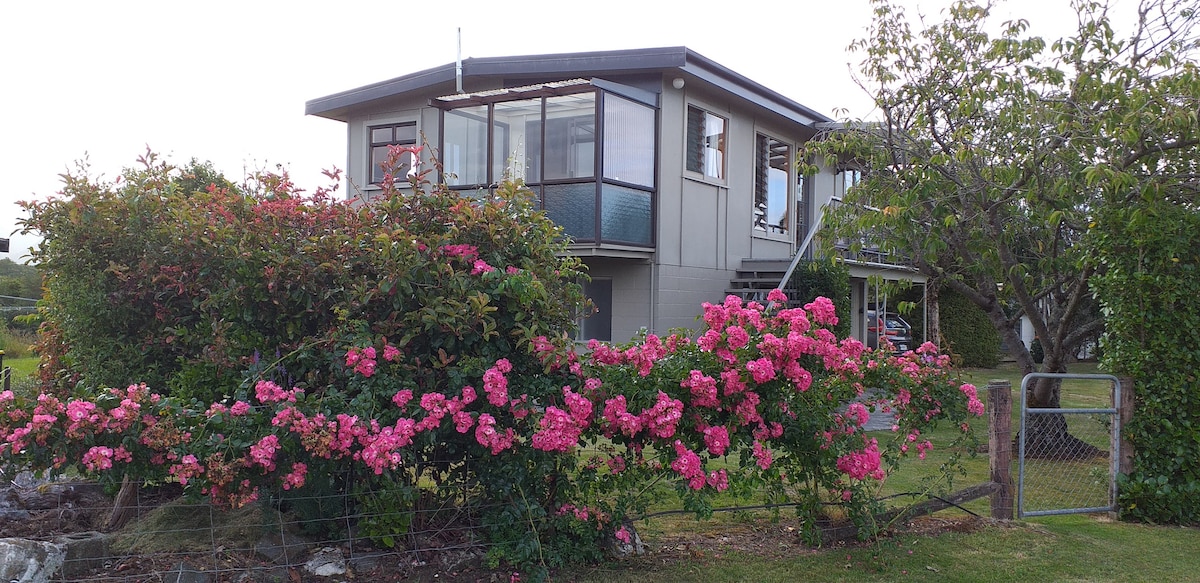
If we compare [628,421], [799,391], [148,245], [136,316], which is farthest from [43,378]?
[799,391]

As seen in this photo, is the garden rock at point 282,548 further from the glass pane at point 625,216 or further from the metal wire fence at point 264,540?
the glass pane at point 625,216

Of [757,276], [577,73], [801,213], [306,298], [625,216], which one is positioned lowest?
[306,298]

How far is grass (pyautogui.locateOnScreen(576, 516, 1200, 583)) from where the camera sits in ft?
16.7

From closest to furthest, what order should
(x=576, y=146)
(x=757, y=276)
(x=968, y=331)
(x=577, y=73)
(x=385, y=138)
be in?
(x=576, y=146), (x=577, y=73), (x=757, y=276), (x=385, y=138), (x=968, y=331)

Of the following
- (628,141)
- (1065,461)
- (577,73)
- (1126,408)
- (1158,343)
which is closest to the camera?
(1158,343)

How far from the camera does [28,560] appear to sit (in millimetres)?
4324

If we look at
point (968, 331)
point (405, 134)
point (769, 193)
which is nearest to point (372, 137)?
point (405, 134)

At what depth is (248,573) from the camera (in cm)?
460

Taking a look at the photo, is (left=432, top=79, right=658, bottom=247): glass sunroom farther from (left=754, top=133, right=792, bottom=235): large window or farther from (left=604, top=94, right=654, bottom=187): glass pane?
(left=754, top=133, right=792, bottom=235): large window

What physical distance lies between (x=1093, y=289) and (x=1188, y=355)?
35.3 inches

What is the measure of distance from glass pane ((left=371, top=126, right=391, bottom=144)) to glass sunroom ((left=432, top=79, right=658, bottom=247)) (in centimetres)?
238

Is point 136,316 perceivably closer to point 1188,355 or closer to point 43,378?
point 43,378

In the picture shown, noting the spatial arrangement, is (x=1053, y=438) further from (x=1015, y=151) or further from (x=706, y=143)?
(x=706, y=143)

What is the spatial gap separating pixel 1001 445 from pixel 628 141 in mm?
7374
